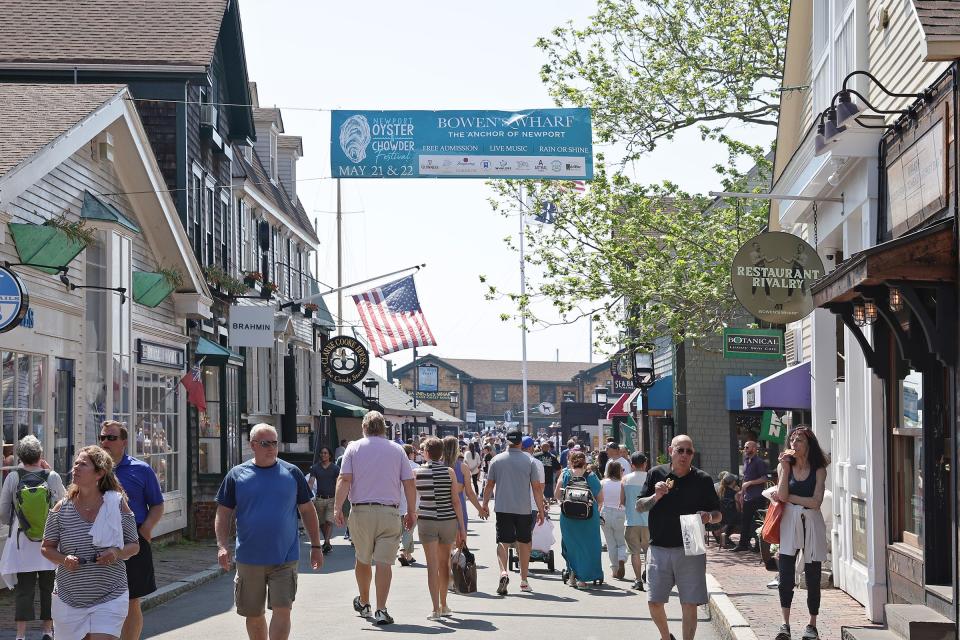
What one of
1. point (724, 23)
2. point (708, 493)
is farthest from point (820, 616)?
point (724, 23)

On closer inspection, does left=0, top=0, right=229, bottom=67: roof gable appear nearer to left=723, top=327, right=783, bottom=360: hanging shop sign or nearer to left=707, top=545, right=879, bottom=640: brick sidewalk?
left=723, top=327, right=783, bottom=360: hanging shop sign

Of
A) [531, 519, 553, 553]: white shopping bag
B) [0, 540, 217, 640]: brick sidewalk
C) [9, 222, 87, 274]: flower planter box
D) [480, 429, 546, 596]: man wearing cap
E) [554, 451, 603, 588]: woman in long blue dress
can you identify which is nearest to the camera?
[0, 540, 217, 640]: brick sidewalk

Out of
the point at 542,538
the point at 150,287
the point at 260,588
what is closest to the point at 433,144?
the point at 150,287

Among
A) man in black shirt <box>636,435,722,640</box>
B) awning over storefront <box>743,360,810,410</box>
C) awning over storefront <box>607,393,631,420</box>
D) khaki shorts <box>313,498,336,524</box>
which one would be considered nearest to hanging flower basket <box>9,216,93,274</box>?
khaki shorts <box>313,498,336,524</box>

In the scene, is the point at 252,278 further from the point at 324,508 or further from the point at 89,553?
the point at 89,553

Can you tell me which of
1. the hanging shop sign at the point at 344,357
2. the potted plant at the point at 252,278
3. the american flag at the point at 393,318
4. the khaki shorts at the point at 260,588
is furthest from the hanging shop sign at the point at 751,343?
the hanging shop sign at the point at 344,357

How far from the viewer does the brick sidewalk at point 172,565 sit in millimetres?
12008

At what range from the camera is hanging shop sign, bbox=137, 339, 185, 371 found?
780 inches

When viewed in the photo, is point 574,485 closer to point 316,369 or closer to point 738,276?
point 738,276

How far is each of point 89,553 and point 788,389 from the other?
11635mm

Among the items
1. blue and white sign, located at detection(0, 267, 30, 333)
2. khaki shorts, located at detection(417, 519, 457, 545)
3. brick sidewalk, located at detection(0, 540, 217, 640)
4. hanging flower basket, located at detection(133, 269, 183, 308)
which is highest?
hanging flower basket, located at detection(133, 269, 183, 308)

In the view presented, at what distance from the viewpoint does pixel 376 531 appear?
39.9ft

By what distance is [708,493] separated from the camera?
10.2m

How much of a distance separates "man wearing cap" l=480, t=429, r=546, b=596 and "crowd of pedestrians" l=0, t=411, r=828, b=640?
0.05 ft
